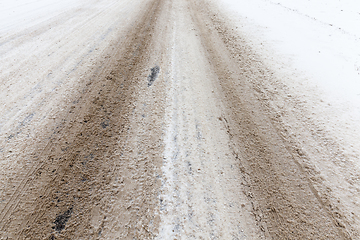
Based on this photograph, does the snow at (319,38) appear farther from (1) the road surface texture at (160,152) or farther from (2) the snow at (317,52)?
(1) the road surface texture at (160,152)

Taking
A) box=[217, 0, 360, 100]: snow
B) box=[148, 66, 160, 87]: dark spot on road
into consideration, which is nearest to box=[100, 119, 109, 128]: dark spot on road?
box=[148, 66, 160, 87]: dark spot on road

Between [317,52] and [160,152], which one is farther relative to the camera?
[317,52]

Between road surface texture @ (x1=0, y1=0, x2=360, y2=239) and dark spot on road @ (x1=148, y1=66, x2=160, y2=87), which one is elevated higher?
dark spot on road @ (x1=148, y1=66, x2=160, y2=87)

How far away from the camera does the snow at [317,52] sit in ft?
11.6

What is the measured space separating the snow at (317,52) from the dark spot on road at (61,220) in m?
4.30

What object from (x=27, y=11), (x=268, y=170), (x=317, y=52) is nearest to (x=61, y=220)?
(x=268, y=170)

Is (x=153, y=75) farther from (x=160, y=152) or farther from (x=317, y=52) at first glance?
(x=317, y=52)

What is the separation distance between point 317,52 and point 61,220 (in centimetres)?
743

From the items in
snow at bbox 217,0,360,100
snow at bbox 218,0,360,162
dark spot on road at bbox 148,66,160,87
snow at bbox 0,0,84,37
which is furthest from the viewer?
snow at bbox 0,0,84,37

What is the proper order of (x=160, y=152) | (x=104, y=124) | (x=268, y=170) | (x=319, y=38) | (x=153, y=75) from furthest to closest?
(x=319, y=38) → (x=153, y=75) → (x=104, y=124) → (x=160, y=152) → (x=268, y=170)

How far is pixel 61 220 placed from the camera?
2.08 m

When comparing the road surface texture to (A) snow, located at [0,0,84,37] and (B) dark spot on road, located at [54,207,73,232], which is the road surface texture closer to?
(B) dark spot on road, located at [54,207,73,232]

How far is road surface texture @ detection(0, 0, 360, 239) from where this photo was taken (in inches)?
83.8

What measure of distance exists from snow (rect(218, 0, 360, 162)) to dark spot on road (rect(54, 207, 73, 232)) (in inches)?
169
